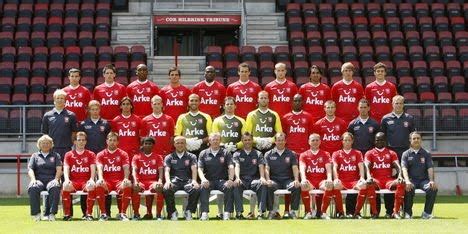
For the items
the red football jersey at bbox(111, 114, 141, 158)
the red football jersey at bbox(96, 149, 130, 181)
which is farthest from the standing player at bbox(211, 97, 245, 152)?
the red football jersey at bbox(96, 149, 130, 181)

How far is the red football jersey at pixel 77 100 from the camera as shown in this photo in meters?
17.5

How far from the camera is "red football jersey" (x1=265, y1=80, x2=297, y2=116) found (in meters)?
17.5

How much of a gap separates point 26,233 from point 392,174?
6043 mm

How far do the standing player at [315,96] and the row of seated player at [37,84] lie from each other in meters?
8.18

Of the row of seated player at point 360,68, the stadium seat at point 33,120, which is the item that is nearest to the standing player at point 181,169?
the stadium seat at point 33,120

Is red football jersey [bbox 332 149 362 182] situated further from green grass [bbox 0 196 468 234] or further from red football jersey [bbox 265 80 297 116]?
red football jersey [bbox 265 80 297 116]

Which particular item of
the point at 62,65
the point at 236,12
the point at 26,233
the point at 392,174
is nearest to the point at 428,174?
the point at 392,174

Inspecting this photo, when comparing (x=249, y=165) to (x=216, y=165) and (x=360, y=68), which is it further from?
(x=360, y=68)

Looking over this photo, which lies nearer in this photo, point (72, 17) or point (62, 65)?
point (62, 65)

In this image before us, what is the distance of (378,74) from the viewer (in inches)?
683

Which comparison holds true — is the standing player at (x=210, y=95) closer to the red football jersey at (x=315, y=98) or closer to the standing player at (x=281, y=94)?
the standing player at (x=281, y=94)

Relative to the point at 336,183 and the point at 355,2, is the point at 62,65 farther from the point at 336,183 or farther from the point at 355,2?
the point at 336,183

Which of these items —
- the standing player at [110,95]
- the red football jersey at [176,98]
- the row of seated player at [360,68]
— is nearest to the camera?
the standing player at [110,95]

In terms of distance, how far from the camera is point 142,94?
57.6ft
